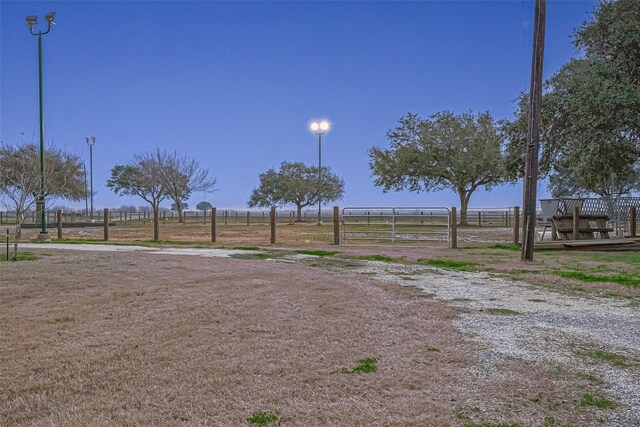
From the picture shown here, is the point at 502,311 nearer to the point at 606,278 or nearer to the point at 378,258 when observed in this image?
the point at 606,278

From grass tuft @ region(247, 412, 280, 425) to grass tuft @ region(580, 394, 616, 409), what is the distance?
1759 mm

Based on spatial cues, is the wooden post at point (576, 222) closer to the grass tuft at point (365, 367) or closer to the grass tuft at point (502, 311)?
the grass tuft at point (502, 311)

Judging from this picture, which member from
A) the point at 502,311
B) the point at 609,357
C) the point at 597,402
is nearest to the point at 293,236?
the point at 502,311

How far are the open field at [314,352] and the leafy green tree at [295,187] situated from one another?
41577mm

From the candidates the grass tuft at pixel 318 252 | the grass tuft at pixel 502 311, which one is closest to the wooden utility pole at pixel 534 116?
the grass tuft at pixel 318 252

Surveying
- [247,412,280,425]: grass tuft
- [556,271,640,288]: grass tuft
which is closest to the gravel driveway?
[556,271,640,288]: grass tuft

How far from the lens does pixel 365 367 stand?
121 inches

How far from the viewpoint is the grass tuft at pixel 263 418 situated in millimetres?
2332

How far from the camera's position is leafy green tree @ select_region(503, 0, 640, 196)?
46.0 ft

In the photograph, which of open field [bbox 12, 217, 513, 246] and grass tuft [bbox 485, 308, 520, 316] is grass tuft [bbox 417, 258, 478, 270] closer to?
grass tuft [bbox 485, 308, 520, 316]

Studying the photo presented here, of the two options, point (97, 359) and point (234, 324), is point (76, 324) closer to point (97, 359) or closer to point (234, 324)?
point (97, 359)

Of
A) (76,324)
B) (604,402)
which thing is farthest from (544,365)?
(76,324)

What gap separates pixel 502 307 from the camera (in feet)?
17.2

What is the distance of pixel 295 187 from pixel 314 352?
44870 millimetres
